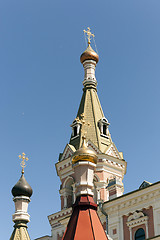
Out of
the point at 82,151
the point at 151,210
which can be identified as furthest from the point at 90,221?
the point at 151,210

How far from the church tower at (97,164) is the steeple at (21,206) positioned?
2485 millimetres

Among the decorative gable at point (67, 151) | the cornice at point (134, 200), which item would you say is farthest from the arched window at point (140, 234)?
the decorative gable at point (67, 151)

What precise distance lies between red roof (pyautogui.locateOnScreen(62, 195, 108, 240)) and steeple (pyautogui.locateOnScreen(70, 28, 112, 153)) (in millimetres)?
12185

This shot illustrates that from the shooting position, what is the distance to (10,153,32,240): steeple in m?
16.4

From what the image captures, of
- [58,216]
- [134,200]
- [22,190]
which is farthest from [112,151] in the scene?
[22,190]

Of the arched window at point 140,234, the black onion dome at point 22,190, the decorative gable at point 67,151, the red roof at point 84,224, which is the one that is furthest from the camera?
the decorative gable at point 67,151

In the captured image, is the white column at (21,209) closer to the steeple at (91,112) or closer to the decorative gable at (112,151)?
the steeple at (91,112)

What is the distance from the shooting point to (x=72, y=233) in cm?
846

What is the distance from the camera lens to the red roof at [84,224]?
8.37 meters

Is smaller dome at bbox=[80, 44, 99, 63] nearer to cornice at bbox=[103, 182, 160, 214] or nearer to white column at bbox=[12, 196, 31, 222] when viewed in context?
cornice at bbox=[103, 182, 160, 214]

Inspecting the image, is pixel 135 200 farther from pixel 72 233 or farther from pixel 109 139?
pixel 72 233

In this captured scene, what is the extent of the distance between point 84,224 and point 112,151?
14.2 meters

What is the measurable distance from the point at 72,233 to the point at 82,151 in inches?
76.5

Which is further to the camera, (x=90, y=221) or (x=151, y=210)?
(x=151, y=210)
